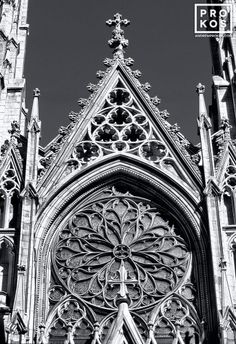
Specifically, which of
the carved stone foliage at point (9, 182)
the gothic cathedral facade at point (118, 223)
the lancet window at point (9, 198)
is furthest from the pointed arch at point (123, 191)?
the carved stone foliage at point (9, 182)

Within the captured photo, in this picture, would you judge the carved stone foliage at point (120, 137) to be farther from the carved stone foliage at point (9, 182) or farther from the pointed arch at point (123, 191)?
the carved stone foliage at point (9, 182)

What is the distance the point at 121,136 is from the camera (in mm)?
25109

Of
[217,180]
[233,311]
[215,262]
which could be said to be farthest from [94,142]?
[233,311]

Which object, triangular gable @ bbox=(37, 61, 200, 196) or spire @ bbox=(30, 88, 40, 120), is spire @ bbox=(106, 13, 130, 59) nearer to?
triangular gable @ bbox=(37, 61, 200, 196)

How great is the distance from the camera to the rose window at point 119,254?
2241 centimetres

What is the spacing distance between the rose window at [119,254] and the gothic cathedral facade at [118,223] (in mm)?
30

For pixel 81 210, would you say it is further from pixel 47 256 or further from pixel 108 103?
pixel 108 103

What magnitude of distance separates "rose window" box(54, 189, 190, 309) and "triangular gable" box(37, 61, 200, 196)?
1.20 meters

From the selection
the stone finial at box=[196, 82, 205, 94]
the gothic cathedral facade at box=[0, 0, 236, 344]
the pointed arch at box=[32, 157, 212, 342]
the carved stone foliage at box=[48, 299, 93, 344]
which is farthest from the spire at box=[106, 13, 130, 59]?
the carved stone foliage at box=[48, 299, 93, 344]

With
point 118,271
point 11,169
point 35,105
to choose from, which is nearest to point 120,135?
point 35,105

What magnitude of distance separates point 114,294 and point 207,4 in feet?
37.4

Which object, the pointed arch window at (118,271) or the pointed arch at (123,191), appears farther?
the pointed arch at (123,191)

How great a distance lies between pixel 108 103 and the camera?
26016 mm

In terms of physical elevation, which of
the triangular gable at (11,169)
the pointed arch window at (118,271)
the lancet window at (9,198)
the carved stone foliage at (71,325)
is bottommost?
the carved stone foliage at (71,325)
